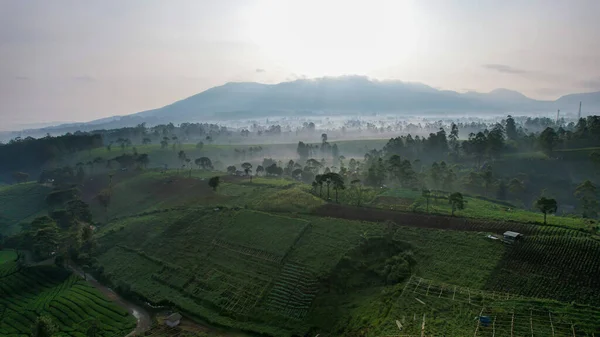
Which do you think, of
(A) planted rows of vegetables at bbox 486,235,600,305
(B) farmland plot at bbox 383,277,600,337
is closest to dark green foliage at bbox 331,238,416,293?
(B) farmland plot at bbox 383,277,600,337

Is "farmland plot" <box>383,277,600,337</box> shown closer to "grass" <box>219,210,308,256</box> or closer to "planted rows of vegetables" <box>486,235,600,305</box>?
"planted rows of vegetables" <box>486,235,600,305</box>

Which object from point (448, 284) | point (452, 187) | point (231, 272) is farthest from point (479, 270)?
point (452, 187)

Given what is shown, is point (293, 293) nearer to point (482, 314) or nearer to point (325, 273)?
point (325, 273)

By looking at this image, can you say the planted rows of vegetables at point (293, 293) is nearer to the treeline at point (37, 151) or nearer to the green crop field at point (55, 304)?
the green crop field at point (55, 304)

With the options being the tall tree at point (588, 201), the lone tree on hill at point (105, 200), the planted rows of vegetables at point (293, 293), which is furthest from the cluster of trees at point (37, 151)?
the tall tree at point (588, 201)

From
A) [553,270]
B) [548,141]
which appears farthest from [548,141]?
[553,270]

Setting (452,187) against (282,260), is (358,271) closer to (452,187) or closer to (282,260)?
(282,260)
